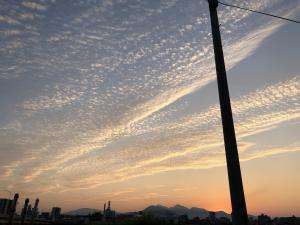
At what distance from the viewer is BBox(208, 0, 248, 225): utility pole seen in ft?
20.9

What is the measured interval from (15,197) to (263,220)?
4690 cm

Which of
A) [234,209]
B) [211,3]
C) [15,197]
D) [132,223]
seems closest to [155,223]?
[132,223]

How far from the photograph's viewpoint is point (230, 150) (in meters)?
6.67

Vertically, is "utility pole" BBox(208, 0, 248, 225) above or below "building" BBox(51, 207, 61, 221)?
below

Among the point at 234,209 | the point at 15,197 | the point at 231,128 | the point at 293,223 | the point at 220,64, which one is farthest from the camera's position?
the point at 293,223

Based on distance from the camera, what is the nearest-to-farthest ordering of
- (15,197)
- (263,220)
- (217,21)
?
(217,21) < (15,197) < (263,220)

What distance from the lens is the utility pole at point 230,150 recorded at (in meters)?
6.38

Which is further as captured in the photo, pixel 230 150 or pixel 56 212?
pixel 56 212

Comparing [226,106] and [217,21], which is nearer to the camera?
[226,106]

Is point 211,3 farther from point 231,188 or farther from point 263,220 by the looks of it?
point 263,220

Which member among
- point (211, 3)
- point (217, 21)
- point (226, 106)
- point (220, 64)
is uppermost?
point (211, 3)

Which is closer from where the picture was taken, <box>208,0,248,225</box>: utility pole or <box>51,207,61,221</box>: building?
<box>208,0,248,225</box>: utility pole

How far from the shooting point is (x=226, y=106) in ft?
22.9

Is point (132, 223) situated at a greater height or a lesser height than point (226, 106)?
lesser
